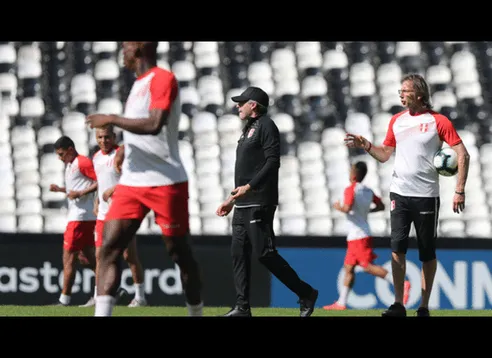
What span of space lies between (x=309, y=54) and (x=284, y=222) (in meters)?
3.35

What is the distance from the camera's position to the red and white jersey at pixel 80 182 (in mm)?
11883

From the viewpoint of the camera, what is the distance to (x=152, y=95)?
276 inches

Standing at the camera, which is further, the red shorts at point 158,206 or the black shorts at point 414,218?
the black shorts at point 414,218

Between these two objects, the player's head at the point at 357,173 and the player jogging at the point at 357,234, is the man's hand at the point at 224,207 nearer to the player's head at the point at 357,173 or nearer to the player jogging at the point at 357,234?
the player jogging at the point at 357,234

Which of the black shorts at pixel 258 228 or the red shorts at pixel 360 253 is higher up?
the black shorts at pixel 258 228

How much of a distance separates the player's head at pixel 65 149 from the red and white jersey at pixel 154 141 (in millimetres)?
4834

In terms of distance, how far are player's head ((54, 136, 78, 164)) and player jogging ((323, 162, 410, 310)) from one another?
2.91 metres

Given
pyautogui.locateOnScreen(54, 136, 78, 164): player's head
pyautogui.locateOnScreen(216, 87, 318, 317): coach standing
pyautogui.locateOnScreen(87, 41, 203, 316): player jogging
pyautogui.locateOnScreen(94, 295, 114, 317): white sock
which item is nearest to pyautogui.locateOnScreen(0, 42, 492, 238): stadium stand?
pyautogui.locateOnScreen(54, 136, 78, 164): player's head

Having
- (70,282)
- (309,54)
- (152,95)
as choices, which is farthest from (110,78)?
(152,95)

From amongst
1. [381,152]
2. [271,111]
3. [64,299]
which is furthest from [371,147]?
[271,111]

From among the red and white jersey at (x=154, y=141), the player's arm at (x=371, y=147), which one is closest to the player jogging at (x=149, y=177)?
the red and white jersey at (x=154, y=141)

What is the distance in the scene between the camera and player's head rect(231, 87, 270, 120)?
8891 mm
